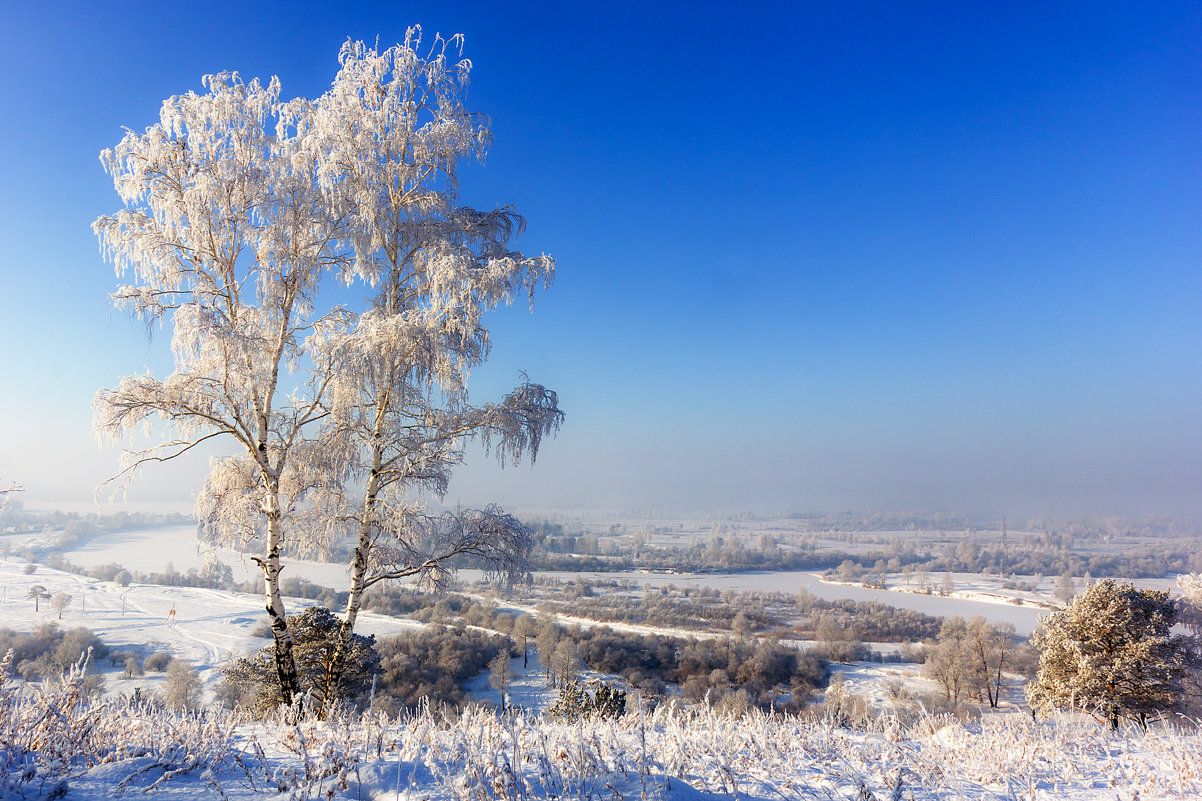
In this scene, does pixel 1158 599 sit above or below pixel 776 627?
above

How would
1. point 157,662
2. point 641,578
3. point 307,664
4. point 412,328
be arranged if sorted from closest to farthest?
point 412,328, point 307,664, point 157,662, point 641,578

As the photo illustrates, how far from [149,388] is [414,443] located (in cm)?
309

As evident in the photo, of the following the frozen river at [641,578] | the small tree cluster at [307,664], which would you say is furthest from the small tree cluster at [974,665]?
the small tree cluster at [307,664]

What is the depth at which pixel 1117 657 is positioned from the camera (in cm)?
1129

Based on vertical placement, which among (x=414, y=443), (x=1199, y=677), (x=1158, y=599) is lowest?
(x=1199, y=677)

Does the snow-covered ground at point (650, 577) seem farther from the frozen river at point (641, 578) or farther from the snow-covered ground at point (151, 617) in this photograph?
the snow-covered ground at point (151, 617)

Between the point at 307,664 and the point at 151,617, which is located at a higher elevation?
the point at 307,664

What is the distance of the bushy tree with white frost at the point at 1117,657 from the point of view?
36.1 feet

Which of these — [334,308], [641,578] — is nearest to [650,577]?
[641,578]

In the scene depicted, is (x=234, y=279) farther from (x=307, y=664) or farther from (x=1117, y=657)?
(x=1117, y=657)

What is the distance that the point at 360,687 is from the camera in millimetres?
12453

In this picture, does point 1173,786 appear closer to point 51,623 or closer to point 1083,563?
point 51,623

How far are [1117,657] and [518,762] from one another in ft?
50.6

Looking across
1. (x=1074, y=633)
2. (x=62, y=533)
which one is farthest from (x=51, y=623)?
(x=1074, y=633)
